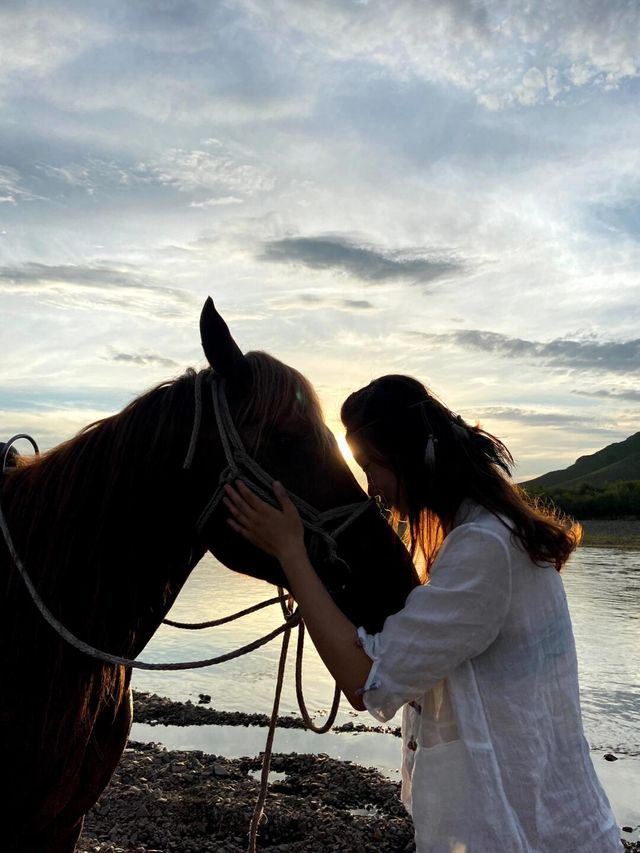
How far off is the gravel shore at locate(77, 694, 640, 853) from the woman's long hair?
10.8 feet

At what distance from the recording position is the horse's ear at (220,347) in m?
1.97

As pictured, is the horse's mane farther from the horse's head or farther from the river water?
the river water

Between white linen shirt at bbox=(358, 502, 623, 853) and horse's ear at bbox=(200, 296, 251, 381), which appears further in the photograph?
horse's ear at bbox=(200, 296, 251, 381)

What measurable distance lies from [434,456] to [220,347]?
69 centimetres

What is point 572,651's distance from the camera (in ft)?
6.23

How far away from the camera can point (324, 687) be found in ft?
28.0

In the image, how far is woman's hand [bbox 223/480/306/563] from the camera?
1919mm

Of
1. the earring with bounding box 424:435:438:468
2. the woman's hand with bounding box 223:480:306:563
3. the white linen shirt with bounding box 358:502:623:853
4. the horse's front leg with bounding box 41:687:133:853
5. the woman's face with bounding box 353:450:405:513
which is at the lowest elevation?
the horse's front leg with bounding box 41:687:133:853

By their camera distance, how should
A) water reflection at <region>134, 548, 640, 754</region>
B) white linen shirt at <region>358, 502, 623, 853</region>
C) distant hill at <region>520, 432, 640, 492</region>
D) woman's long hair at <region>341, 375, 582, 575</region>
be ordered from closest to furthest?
white linen shirt at <region>358, 502, 623, 853</region>, woman's long hair at <region>341, 375, 582, 575</region>, water reflection at <region>134, 548, 640, 754</region>, distant hill at <region>520, 432, 640, 492</region>

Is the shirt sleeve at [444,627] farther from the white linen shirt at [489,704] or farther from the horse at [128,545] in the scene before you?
the horse at [128,545]

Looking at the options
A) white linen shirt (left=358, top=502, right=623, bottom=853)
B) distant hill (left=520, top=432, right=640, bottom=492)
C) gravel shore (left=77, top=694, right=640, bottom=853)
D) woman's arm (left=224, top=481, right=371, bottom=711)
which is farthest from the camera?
distant hill (left=520, top=432, right=640, bottom=492)

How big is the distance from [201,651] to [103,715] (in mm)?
8186

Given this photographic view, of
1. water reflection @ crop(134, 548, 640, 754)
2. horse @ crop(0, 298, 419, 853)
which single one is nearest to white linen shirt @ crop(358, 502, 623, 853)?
horse @ crop(0, 298, 419, 853)

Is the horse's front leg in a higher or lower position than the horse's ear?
lower
